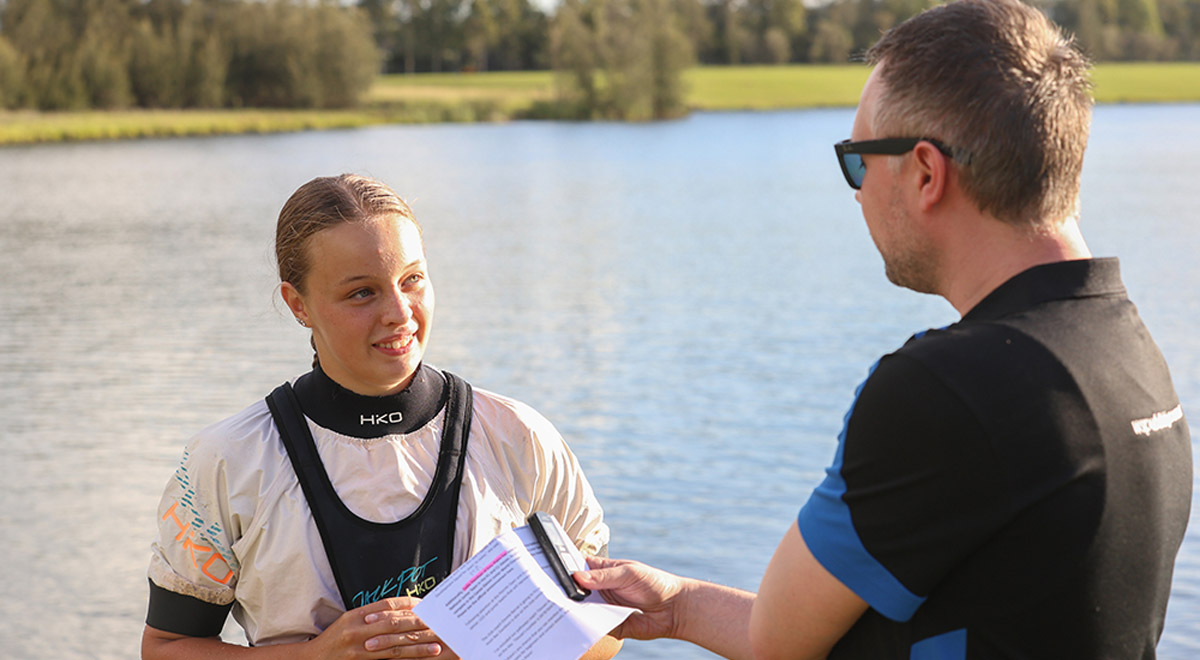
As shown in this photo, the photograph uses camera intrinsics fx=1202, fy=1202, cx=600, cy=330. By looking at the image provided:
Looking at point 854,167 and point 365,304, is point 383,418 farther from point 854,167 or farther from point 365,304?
point 854,167

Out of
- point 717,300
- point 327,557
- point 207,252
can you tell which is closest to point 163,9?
point 207,252

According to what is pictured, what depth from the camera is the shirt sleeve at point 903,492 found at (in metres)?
1.74

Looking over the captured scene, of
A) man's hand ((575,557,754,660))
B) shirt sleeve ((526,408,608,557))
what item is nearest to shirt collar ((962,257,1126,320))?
man's hand ((575,557,754,660))

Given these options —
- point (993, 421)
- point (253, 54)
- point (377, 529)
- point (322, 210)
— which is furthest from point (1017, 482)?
point (253, 54)

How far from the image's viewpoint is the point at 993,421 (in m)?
1.72

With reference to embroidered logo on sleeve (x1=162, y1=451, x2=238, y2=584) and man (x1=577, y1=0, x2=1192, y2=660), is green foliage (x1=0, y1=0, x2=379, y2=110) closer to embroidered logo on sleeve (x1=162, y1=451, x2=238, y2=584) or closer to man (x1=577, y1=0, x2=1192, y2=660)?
embroidered logo on sleeve (x1=162, y1=451, x2=238, y2=584)

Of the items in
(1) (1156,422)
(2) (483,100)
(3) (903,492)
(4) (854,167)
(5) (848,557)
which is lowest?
(2) (483,100)

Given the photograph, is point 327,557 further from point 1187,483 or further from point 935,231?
point 1187,483

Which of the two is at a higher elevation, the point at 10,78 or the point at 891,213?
the point at 891,213

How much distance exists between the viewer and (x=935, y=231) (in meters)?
1.94

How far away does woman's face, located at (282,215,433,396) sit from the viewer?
2537mm

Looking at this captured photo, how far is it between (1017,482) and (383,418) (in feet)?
4.34

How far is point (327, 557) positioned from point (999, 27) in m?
1.59

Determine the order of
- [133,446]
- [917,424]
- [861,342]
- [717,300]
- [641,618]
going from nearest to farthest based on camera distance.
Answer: [917,424]
[641,618]
[133,446]
[861,342]
[717,300]
